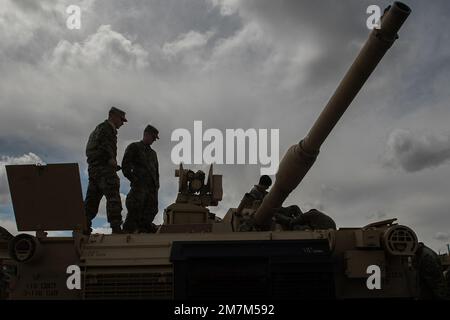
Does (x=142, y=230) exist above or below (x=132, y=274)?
above

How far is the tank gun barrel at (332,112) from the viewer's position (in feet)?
17.7

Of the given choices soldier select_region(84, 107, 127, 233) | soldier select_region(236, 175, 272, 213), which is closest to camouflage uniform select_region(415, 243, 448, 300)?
soldier select_region(236, 175, 272, 213)

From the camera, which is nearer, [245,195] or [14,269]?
[14,269]

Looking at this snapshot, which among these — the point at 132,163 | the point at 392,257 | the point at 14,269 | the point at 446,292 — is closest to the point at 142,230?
the point at 132,163

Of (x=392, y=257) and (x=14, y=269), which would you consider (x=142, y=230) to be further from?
(x=392, y=257)

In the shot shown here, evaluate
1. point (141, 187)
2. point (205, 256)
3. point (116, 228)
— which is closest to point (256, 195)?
point (141, 187)

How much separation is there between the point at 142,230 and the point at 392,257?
4.07 metres

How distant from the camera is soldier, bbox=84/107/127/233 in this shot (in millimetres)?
7223

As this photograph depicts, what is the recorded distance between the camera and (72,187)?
6051mm

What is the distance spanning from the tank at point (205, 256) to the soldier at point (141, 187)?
68.0 inches

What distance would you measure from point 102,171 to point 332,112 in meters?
3.49

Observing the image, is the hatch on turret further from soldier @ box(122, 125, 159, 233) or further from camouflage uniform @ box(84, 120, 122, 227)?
soldier @ box(122, 125, 159, 233)

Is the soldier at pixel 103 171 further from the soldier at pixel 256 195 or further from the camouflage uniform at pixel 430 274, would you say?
the camouflage uniform at pixel 430 274

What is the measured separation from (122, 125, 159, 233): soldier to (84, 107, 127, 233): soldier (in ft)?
1.66
